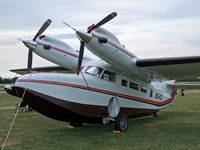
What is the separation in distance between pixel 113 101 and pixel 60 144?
2.99 m

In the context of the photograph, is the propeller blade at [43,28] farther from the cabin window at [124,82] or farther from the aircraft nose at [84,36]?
the cabin window at [124,82]

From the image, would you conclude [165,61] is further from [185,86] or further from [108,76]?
[185,86]

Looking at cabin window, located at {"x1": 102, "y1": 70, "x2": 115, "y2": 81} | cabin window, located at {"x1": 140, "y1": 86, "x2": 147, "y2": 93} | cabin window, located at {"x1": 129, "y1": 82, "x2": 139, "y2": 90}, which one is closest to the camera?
cabin window, located at {"x1": 102, "y1": 70, "x2": 115, "y2": 81}

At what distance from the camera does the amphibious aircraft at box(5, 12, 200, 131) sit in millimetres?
7059

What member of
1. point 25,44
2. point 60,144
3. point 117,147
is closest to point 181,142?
point 117,147

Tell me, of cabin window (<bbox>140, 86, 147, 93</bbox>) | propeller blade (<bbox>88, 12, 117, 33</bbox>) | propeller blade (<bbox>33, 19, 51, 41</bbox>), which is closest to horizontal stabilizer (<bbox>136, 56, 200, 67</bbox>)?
propeller blade (<bbox>88, 12, 117, 33</bbox>)

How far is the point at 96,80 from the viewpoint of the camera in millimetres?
8508

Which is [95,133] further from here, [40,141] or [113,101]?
[40,141]

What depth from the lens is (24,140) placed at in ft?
24.3


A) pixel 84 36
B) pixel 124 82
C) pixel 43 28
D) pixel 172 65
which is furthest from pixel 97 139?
pixel 43 28

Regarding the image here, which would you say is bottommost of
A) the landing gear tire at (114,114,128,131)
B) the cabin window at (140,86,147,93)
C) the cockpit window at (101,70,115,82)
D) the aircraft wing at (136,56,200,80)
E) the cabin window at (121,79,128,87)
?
the landing gear tire at (114,114,128,131)

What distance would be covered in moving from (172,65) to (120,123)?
298 centimetres

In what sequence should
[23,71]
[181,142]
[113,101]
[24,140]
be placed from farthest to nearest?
[23,71]
[113,101]
[24,140]
[181,142]

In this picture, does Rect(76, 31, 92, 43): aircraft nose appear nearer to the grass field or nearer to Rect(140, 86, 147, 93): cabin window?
the grass field
